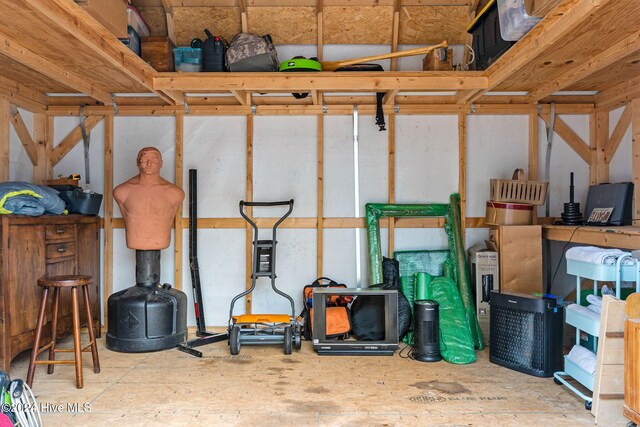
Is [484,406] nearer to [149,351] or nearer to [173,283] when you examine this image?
[149,351]

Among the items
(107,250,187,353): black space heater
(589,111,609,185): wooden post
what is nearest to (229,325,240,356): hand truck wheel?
(107,250,187,353): black space heater

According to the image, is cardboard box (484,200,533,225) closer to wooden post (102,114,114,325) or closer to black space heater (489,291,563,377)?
black space heater (489,291,563,377)

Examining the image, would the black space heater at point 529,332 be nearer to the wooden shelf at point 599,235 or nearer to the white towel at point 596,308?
the white towel at point 596,308

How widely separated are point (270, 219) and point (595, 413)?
3.24 metres

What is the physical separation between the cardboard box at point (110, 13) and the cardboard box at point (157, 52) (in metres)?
0.63

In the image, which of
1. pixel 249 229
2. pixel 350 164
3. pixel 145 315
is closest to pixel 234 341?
pixel 145 315

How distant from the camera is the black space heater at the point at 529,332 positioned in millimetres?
3707

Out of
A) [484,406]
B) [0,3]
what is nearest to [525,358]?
[484,406]

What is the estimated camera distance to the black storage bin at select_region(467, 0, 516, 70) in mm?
4133

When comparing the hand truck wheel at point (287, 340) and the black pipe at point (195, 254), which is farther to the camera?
the black pipe at point (195, 254)

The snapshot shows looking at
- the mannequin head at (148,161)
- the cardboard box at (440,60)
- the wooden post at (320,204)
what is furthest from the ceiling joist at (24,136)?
the cardboard box at (440,60)

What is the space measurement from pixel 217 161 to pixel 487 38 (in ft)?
9.29

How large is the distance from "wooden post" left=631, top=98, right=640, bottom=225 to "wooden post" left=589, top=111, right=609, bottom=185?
0.49 m

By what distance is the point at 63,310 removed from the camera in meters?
4.42
